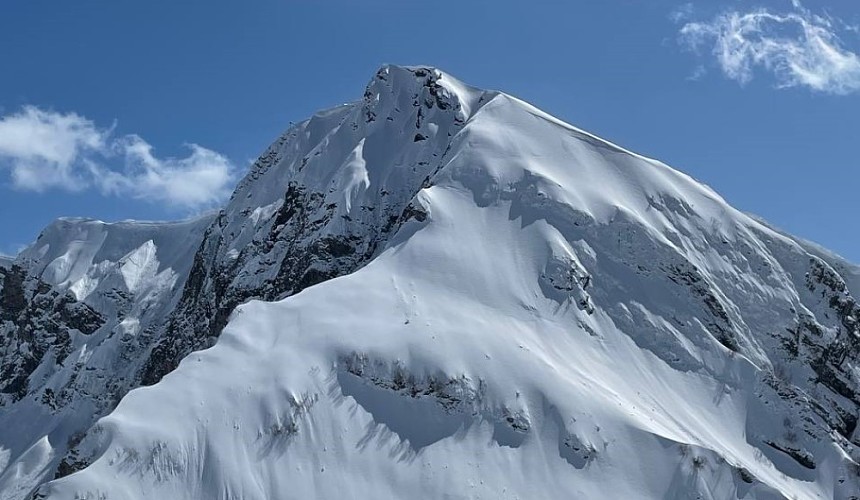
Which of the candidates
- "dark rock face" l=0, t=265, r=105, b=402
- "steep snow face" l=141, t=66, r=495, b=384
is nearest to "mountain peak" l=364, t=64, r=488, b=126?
"steep snow face" l=141, t=66, r=495, b=384

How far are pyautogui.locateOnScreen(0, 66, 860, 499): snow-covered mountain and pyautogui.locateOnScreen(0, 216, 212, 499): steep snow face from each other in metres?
38.5

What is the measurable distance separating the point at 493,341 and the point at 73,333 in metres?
124

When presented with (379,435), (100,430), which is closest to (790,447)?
(379,435)

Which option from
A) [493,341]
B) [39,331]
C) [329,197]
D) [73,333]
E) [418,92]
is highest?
[418,92]

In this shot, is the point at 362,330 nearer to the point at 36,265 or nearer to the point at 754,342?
the point at 754,342

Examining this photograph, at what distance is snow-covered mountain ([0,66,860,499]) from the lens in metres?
61.4

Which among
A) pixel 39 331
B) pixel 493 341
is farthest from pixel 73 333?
pixel 493 341

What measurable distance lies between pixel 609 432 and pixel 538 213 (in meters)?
26.4

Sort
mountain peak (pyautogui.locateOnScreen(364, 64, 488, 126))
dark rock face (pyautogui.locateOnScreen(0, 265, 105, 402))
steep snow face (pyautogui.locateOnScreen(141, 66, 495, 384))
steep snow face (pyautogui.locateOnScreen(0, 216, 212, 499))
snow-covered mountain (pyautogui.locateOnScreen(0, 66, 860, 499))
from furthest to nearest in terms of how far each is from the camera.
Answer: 1. dark rock face (pyautogui.locateOnScreen(0, 265, 105, 402))
2. steep snow face (pyautogui.locateOnScreen(0, 216, 212, 499))
3. mountain peak (pyautogui.locateOnScreen(364, 64, 488, 126))
4. steep snow face (pyautogui.locateOnScreen(141, 66, 495, 384))
5. snow-covered mountain (pyautogui.locateOnScreen(0, 66, 860, 499))

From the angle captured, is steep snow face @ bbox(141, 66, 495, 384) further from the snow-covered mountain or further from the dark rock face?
the dark rock face

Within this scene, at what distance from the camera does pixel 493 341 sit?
70062 millimetres

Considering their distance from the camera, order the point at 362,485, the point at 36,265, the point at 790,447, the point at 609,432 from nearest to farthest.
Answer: the point at 362,485, the point at 609,432, the point at 790,447, the point at 36,265

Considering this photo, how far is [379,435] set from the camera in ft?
207

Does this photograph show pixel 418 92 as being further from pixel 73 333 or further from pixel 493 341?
pixel 73 333
